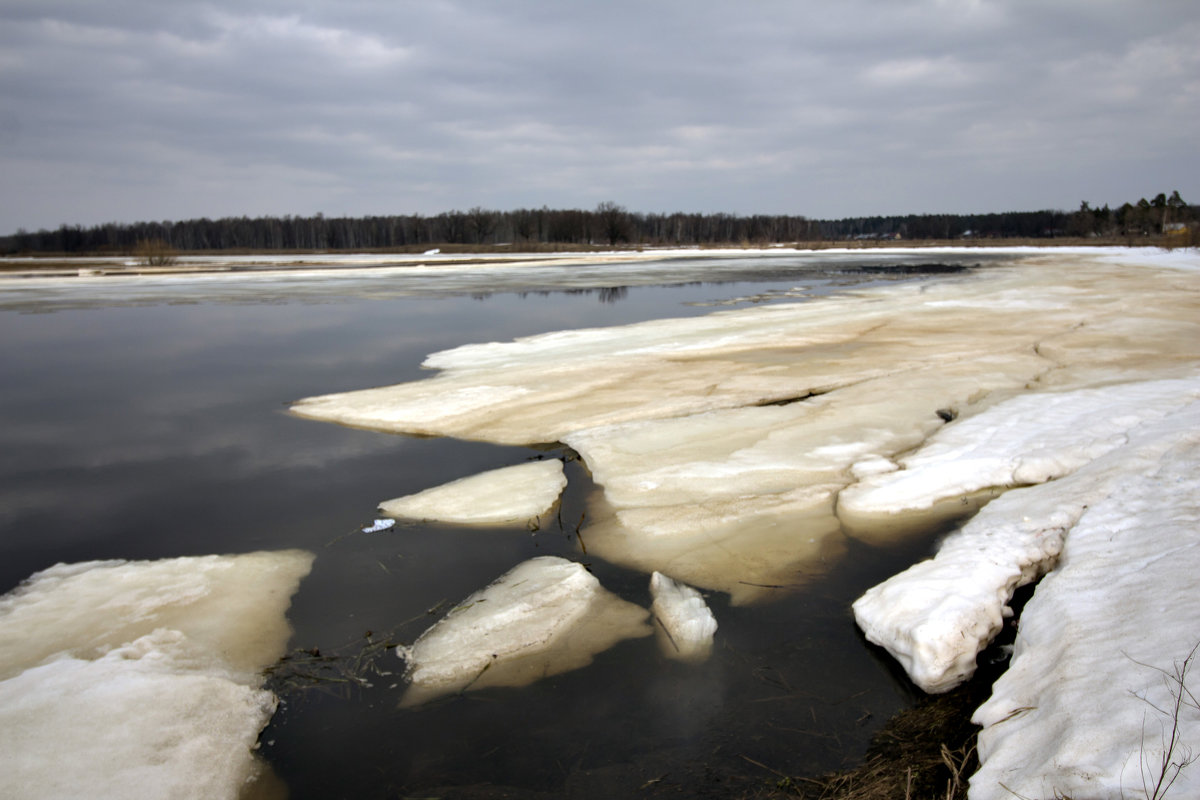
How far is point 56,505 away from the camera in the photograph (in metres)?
6.08

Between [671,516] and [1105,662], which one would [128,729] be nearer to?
[671,516]

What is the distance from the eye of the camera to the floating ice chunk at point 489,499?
17.5 ft

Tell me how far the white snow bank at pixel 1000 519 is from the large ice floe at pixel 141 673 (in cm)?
291

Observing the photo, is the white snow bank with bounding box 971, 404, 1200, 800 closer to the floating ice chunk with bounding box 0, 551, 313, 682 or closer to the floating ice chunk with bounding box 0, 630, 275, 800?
the floating ice chunk with bounding box 0, 630, 275, 800

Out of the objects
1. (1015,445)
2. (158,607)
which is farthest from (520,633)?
(1015,445)

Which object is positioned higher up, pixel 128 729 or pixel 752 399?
pixel 752 399

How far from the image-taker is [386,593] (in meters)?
4.34

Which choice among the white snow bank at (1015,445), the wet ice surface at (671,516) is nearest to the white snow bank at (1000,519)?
the white snow bank at (1015,445)

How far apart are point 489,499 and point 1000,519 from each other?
3.34 m

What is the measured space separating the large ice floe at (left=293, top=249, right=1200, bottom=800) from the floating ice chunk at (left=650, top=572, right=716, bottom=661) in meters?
0.18

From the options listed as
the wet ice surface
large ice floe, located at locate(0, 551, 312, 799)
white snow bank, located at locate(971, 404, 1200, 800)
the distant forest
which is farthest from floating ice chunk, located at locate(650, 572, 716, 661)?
the distant forest

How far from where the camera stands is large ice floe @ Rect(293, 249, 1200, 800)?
2893 millimetres

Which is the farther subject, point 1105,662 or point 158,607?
point 158,607

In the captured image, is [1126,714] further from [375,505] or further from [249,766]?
[375,505]
